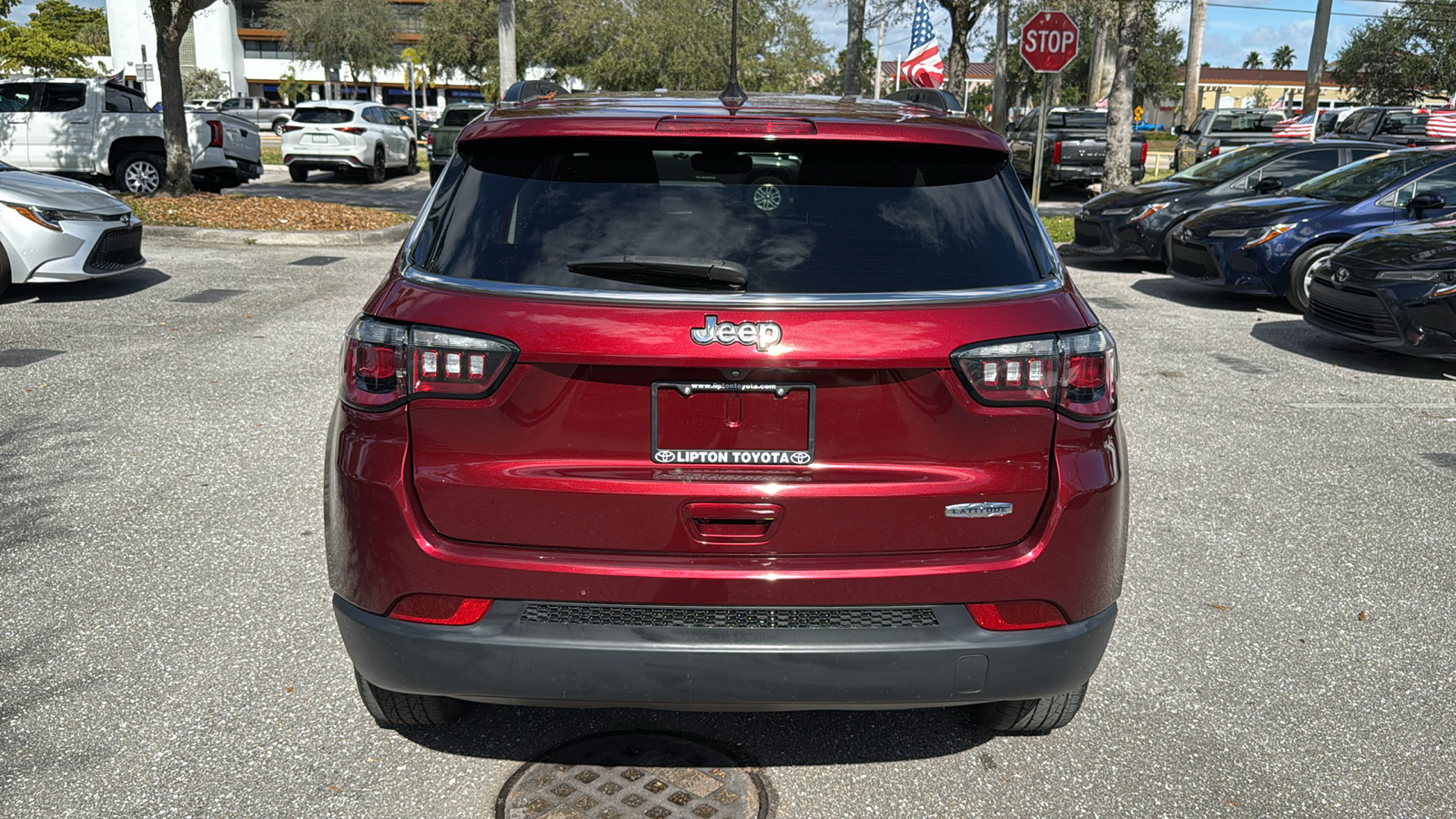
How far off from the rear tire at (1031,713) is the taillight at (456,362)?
170cm

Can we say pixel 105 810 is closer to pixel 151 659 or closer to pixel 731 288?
pixel 151 659

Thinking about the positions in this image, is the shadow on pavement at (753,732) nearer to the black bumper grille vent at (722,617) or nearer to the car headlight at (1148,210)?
the black bumper grille vent at (722,617)

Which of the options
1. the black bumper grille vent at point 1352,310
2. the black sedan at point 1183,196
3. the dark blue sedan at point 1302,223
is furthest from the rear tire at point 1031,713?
the black sedan at point 1183,196

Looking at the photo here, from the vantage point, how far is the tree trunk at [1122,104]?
18.8 meters

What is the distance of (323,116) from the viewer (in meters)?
24.3

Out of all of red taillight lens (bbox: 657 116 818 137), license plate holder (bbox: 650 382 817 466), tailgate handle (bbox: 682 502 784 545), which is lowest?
tailgate handle (bbox: 682 502 784 545)

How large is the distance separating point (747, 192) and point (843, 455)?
2.24 feet

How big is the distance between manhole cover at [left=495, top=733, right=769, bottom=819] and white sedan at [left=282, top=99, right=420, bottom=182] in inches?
899

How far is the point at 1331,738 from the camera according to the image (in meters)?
3.48

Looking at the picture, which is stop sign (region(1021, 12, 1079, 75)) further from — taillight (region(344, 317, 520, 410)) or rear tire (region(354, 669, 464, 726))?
taillight (region(344, 317, 520, 410))

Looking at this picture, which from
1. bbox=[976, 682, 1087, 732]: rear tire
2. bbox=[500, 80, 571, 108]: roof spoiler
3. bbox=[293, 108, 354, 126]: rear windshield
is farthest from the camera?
bbox=[293, 108, 354, 126]: rear windshield

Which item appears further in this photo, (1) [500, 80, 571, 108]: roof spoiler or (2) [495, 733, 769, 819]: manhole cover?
(1) [500, 80, 571, 108]: roof spoiler

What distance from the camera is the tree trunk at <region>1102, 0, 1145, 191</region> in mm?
18781

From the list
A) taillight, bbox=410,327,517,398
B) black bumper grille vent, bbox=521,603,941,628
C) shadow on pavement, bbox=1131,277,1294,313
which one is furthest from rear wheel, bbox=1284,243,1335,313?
taillight, bbox=410,327,517,398
